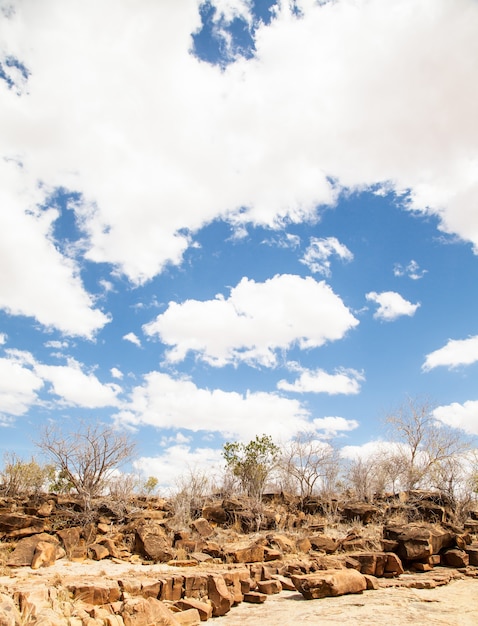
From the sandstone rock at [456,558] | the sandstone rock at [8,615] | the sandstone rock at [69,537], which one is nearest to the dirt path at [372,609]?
the sandstone rock at [456,558]

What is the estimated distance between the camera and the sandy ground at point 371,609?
9602 mm

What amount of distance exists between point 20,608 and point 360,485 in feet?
84.3

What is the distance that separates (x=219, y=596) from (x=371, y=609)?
3576 millimetres

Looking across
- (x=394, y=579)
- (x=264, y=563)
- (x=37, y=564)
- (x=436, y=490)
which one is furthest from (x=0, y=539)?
(x=436, y=490)

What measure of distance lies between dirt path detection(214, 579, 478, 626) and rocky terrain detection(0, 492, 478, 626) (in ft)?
0.26

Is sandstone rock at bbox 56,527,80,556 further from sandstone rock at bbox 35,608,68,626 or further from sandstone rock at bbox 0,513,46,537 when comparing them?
sandstone rock at bbox 35,608,68,626

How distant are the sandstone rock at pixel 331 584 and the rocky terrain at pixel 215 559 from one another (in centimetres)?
3

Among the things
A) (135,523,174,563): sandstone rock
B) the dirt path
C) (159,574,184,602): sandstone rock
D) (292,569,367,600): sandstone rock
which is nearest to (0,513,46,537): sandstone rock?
(135,523,174,563): sandstone rock

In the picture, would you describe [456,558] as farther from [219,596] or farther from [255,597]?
[219,596]

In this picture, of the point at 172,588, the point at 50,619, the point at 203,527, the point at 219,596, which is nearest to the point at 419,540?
the point at 219,596

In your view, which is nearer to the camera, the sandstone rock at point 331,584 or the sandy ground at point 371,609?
the sandy ground at point 371,609

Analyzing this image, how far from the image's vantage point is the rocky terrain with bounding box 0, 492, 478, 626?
31.1 ft

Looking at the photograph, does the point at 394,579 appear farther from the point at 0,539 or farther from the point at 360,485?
the point at 360,485

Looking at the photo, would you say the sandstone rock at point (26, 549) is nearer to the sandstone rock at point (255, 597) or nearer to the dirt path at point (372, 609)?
the sandstone rock at point (255, 597)
